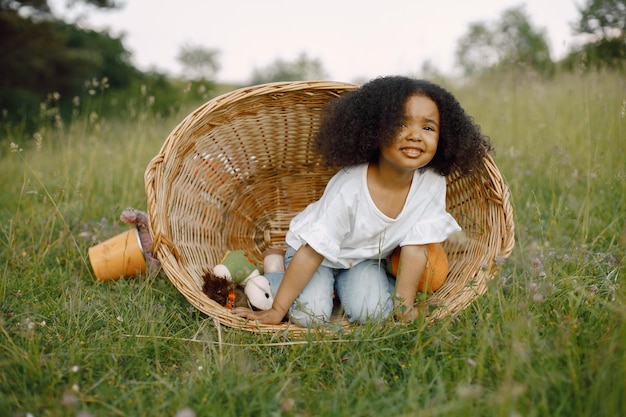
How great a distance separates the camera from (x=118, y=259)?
2.24 metres

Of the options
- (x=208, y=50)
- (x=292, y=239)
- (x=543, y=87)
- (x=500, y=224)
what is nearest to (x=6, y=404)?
(x=292, y=239)

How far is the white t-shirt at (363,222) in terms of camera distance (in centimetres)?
203

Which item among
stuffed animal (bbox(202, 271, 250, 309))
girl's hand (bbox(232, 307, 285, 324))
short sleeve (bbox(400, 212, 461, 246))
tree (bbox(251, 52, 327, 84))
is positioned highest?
tree (bbox(251, 52, 327, 84))

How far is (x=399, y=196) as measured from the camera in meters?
2.12

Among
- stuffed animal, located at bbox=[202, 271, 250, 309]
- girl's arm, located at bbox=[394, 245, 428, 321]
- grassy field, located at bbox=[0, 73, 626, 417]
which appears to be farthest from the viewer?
stuffed animal, located at bbox=[202, 271, 250, 309]

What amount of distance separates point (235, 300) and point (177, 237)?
1.27ft

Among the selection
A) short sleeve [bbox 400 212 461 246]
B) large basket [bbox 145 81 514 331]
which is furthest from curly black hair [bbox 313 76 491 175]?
short sleeve [bbox 400 212 461 246]

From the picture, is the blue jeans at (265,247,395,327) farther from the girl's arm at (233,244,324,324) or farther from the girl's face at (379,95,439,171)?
the girl's face at (379,95,439,171)

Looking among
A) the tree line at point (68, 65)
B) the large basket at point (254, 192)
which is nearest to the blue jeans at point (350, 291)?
the large basket at point (254, 192)

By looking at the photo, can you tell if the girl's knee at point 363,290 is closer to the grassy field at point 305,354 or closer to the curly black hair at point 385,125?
the grassy field at point 305,354

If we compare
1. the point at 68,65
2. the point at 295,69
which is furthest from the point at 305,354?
the point at 295,69

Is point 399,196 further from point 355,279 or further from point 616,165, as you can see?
point 616,165

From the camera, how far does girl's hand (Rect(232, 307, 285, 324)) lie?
193 centimetres

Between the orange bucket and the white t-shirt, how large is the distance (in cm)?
76
